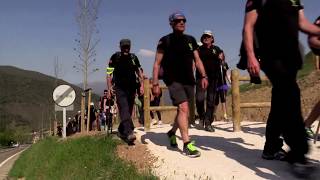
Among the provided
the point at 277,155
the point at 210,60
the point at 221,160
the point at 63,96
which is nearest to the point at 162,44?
the point at 221,160

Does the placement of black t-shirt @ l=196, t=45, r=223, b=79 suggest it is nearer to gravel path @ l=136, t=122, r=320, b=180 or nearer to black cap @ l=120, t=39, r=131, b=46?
gravel path @ l=136, t=122, r=320, b=180

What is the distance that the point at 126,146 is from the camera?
8.32m

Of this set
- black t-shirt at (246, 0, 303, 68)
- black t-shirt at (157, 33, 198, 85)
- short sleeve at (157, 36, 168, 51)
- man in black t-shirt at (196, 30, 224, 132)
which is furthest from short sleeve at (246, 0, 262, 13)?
man in black t-shirt at (196, 30, 224, 132)

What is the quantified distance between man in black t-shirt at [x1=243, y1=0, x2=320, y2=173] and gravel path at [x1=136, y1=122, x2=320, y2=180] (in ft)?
1.68

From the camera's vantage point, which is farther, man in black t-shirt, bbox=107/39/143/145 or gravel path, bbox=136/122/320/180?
man in black t-shirt, bbox=107/39/143/145

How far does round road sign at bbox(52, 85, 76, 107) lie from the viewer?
52.3 ft

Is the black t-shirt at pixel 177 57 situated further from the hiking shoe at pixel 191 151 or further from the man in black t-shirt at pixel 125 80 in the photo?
the man in black t-shirt at pixel 125 80

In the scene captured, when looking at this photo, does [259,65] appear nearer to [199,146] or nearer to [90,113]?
[199,146]

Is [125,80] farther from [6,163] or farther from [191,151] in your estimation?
[6,163]

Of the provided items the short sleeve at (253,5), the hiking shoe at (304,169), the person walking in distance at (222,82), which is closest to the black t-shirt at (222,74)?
the person walking in distance at (222,82)

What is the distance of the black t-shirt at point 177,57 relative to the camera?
23.4 feet

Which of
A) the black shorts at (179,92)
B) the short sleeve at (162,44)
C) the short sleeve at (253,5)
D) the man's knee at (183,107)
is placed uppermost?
the short sleeve at (253,5)

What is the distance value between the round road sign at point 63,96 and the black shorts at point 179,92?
30.7ft

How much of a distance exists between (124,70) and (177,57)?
170cm
